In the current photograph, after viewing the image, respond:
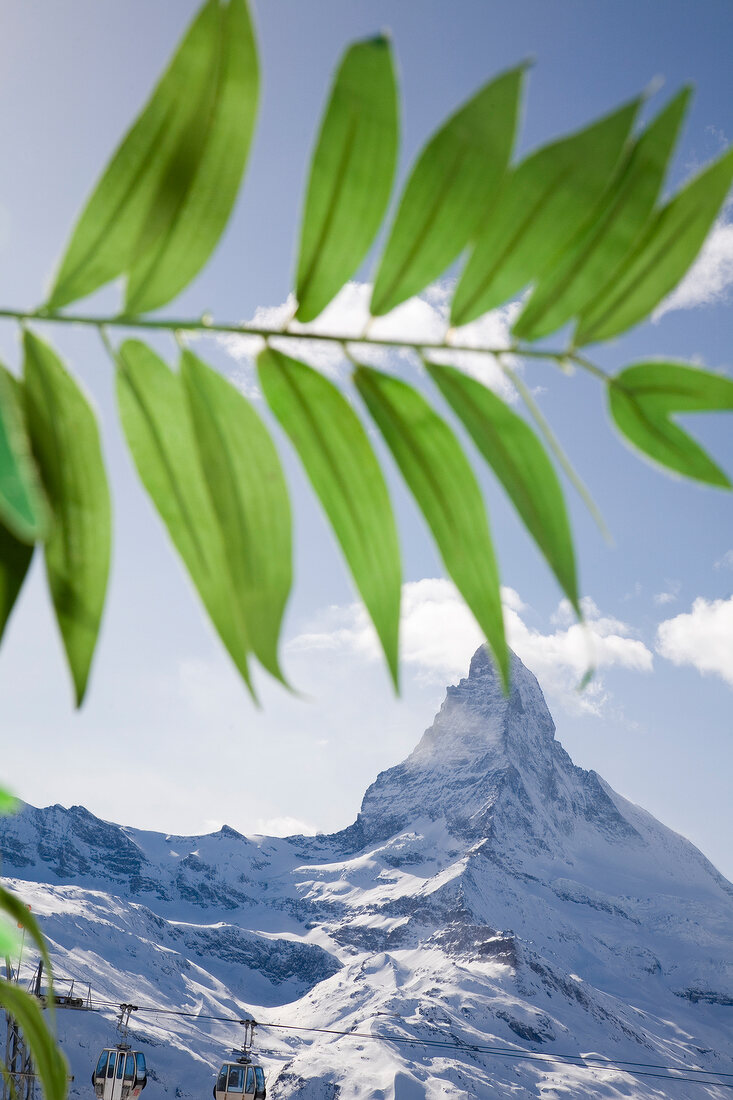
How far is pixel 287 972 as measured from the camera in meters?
58.5

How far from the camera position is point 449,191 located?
0.25 metres

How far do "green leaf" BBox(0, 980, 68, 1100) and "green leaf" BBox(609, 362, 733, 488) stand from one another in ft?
0.88

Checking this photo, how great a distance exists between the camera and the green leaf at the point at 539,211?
0.80ft

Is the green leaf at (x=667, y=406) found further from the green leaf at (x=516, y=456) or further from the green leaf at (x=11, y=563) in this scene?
the green leaf at (x=11, y=563)

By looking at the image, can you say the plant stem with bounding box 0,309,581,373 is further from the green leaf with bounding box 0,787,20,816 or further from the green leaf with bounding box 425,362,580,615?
the green leaf with bounding box 0,787,20,816

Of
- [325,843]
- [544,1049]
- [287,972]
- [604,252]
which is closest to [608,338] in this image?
[604,252]

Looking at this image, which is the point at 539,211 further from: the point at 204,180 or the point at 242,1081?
the point at 242,1081

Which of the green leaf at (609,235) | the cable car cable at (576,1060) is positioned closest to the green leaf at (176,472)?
the green leaf at (609,235)

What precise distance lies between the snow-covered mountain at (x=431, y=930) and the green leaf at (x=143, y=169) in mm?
45665

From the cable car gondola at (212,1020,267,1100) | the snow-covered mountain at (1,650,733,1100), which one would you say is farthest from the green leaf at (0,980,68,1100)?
the snow-covered mountain at (1,650,733,1100)

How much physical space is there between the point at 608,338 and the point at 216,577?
16 centimetres

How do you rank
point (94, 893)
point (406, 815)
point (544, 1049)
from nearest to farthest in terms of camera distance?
point (544, 1049) → point (94, 893) → point (406, 815)

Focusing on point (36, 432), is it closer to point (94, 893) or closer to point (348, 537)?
point (348, 537)

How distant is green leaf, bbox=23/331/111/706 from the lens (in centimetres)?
25
